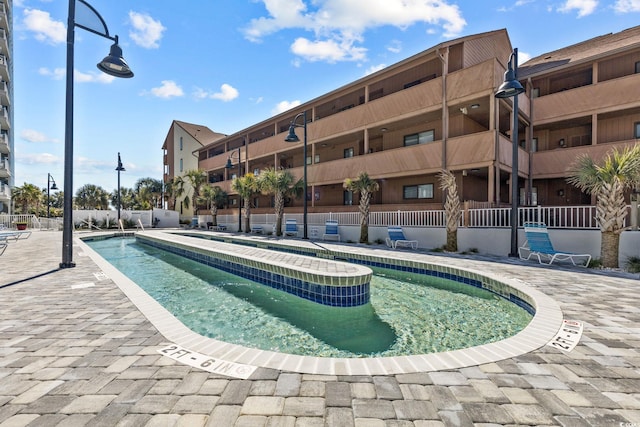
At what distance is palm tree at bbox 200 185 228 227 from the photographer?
28.4 meters

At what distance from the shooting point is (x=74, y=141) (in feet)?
26.1

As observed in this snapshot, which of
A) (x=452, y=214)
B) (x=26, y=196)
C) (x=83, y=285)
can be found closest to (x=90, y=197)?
(x=26, y=196)

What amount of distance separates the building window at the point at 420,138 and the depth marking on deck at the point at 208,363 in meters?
16.2

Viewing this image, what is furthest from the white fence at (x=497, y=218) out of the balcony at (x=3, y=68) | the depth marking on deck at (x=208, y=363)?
the balcony at (x=3, y=68)

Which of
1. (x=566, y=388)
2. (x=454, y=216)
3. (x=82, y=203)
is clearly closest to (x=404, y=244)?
(x=454, y=216)

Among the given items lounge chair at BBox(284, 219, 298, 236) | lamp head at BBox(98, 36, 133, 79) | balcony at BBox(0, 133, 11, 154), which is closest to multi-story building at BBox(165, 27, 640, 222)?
lounge chair at BBox(284, 219, 298, 236)

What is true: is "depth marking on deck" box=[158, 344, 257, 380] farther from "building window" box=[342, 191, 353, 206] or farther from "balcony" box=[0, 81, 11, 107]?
"balcony" box=[0, 81, 11, 107]

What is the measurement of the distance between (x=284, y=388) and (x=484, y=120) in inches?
698

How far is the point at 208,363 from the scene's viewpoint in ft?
9.39

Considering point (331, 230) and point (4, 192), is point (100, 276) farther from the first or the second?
point (4, 192)

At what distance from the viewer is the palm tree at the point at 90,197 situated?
2083 inches

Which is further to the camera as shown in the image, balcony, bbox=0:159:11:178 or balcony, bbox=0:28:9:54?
balcony, bbox=0:28:9:54

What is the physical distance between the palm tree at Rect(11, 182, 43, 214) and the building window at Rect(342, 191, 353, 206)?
42.8 meters

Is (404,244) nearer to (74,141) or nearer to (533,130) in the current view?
(533,130)
